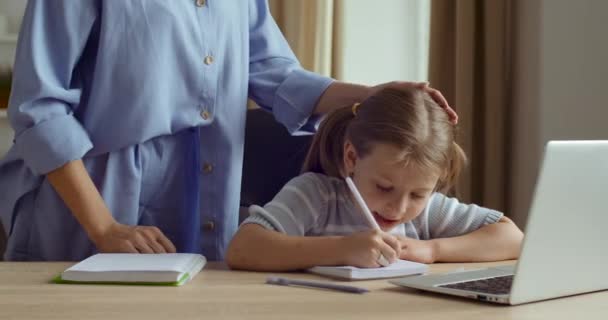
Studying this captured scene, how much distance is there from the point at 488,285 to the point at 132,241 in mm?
583

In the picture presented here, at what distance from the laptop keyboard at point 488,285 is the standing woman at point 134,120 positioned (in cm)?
46

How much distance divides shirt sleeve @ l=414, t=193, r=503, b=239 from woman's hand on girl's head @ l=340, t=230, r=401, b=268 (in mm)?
303

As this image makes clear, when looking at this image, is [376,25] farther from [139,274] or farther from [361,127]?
[139,274]

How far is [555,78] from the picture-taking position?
274cm

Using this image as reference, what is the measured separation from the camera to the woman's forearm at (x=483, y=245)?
149 cm

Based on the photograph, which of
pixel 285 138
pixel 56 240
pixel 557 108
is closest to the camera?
pixel 56 240

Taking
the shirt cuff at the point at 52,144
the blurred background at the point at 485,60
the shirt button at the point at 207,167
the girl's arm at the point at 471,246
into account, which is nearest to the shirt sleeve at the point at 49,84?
the shirt cuff at the point at 52,144

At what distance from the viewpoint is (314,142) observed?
168 cm

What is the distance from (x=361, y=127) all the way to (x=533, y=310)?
602mm

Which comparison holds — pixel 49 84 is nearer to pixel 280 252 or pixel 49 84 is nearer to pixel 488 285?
pixel 280 252

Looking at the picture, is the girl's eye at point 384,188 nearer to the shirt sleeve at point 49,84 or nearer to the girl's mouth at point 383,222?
the girl's mouth at point 383,222

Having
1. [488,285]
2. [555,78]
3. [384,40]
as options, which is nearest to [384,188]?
[488,285]

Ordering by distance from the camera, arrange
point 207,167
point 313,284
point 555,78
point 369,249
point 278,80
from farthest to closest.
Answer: point 555,78
point 278,80
point 207,167
point 369,249
point 313,284

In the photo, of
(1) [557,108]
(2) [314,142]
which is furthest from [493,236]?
(1) [557,108]
